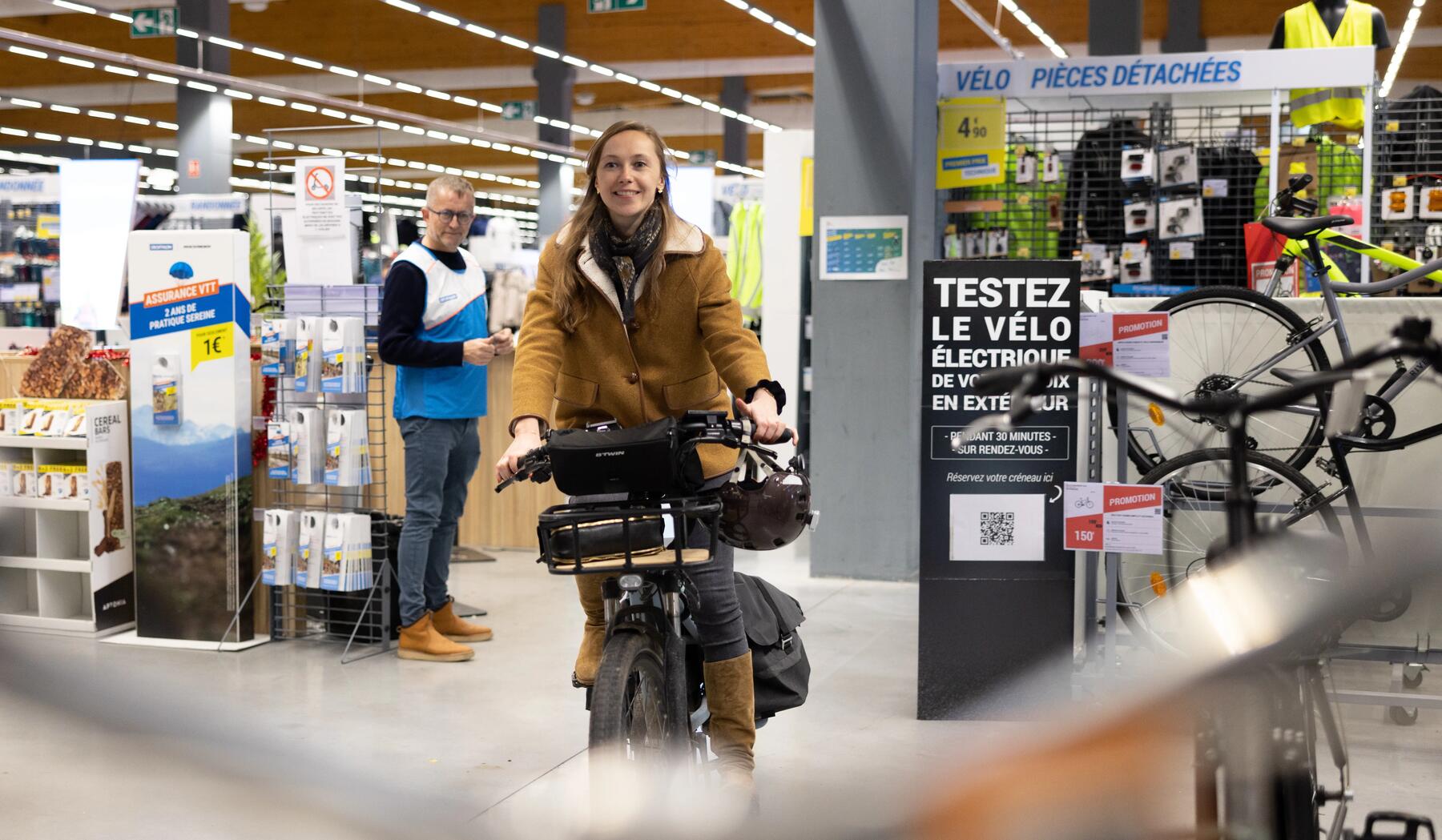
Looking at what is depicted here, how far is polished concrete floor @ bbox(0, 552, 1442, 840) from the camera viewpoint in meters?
0.50

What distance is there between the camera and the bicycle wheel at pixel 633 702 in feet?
7.40

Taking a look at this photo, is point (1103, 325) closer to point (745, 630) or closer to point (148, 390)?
point (745, 630)

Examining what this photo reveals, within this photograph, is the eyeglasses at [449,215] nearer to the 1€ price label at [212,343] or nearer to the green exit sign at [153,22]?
the 1€ price label at [212,343]

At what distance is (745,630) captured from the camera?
306 cm

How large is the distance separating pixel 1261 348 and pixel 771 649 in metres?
2.26

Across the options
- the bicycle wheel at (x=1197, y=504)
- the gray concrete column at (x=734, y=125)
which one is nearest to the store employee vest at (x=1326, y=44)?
the bicycle wheel at (x=1197, y=504)

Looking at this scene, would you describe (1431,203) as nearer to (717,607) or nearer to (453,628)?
(453,628)

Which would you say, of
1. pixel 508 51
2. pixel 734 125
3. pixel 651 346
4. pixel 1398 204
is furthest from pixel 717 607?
pixel 734 125

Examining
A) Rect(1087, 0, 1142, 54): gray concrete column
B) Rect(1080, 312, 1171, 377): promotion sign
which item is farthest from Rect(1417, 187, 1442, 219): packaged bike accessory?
Rect(1087, 0, 1142, 54): gray concrete column

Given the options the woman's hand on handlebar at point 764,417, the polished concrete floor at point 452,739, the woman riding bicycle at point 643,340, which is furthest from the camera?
the woman riding bicycle at point 643,340

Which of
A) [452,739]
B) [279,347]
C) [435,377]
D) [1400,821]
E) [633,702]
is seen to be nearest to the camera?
[1400,821]

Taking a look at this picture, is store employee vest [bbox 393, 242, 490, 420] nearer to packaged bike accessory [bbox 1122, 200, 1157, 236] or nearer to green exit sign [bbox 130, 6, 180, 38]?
packaged bike accessory [bbox 1122, 200, 1157, 236]

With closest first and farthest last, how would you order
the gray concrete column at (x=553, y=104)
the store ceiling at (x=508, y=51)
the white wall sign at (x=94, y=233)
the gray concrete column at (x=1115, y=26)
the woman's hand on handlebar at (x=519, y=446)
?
the woman's hand on handlebar at (x=519, y=446) → the white wall sign at (x=94, y=233) → the gray concrete column at (x=1115, y=26) → the store ceiling at (x=508, y=51) → the gray concrete column at (x=553, y=104)

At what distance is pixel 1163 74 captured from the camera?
20.5 ft
